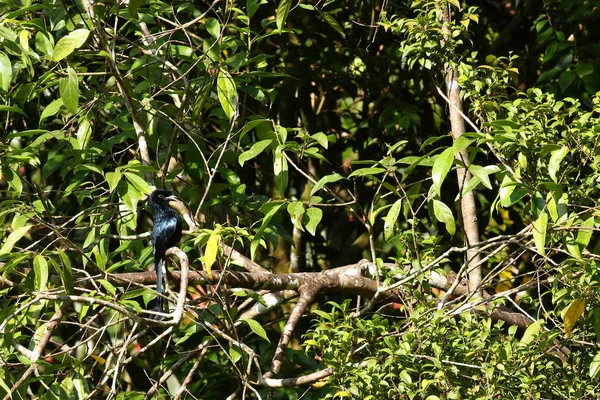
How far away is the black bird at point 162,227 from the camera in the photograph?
4031 mm

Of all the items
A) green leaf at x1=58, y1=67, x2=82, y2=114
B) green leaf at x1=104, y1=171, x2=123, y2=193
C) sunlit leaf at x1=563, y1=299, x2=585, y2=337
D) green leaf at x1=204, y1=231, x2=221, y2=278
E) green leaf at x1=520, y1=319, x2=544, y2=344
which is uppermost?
green leaf at x1=58, y1=67, x2=82, y2=114

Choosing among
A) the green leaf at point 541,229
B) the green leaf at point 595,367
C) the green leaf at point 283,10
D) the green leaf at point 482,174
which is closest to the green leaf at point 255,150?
the green leaf at point 283,10

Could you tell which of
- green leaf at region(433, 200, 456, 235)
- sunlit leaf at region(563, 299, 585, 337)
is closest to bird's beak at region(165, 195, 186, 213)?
green leaf at region(433, 200, 456, 235)

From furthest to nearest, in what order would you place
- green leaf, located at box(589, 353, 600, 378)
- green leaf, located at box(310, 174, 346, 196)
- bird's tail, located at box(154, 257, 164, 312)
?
bird's tail, located at box(154, 257, 164, 312) < green leaf, located at box(310, 174, 346, 196) < green leaf, located at box(589, 353, 600, 378)

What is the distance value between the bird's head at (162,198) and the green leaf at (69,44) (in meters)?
1.25

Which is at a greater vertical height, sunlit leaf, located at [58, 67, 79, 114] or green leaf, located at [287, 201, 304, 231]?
sunlit leaf, located at [58, 67, 79, 114]

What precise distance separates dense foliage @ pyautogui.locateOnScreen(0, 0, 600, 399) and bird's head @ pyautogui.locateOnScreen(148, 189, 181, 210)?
0.07 m

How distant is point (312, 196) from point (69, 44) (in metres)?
1.29

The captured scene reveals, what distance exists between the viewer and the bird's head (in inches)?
169

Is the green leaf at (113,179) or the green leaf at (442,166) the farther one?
the green leaf at (113,179)

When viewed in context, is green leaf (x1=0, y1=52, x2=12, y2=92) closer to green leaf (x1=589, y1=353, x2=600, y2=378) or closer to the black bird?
the black bird

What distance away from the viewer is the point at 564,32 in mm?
5676

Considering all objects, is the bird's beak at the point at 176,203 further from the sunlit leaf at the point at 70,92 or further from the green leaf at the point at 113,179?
the sunlit leaf at the point at 70,92

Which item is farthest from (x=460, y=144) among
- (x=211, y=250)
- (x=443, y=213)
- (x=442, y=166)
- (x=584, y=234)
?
(x=211, y=250)
